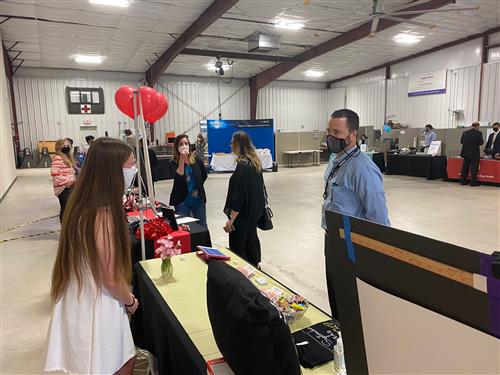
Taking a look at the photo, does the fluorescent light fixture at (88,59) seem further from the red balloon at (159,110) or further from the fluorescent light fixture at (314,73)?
the red balloon at (159,110)

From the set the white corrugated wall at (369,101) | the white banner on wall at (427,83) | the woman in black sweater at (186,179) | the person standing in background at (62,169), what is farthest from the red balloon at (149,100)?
the white corrugated wall at (369,101)

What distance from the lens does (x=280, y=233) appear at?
5.36 m

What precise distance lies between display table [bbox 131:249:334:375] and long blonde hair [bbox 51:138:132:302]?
1.00ft

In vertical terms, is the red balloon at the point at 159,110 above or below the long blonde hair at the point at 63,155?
above

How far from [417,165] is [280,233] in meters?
7.72

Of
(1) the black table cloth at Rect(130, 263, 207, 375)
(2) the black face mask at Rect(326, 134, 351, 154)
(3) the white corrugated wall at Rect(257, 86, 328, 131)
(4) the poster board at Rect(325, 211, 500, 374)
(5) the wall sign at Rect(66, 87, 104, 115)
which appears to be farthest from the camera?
(3) the white corrugated wall at Rect(257, 86, 328, 131)

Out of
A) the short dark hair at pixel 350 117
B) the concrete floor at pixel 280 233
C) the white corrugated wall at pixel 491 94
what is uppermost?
the white corrugated wall at pixel 491 94

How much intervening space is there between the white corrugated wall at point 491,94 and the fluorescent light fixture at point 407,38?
2.38m

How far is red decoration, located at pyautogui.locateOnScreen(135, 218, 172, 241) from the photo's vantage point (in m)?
2.53

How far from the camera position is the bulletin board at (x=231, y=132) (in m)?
13.8

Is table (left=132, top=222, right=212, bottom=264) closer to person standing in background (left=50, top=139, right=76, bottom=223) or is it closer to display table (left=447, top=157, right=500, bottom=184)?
person standing in background (left=50, top=139, right=76, bottom=223)

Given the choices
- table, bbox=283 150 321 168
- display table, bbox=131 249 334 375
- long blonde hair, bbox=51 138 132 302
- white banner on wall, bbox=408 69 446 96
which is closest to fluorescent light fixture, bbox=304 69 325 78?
table, bbox=283 150 321 168

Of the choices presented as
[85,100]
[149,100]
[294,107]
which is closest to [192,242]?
[149,100]

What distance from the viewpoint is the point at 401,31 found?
37.2 feet
